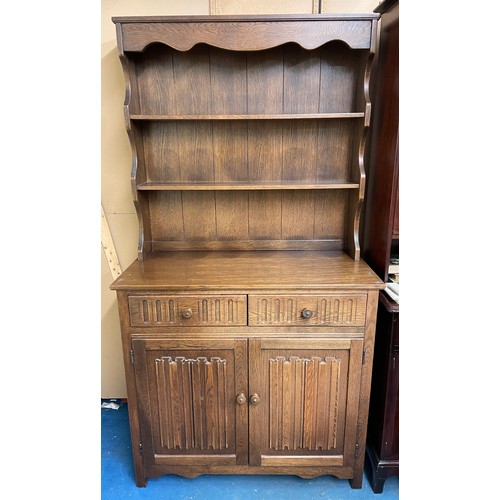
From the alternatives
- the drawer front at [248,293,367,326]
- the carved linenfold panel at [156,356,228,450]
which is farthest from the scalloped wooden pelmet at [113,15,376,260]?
the carved linenfold panel at [156,356,228,450]

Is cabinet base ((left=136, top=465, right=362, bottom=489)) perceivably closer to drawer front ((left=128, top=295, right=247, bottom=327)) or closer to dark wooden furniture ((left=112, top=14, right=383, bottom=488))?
dark wooden furniture ((left=112, top=14, right=383, bottom=488))

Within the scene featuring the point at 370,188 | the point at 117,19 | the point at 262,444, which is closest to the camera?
the point at 117,19

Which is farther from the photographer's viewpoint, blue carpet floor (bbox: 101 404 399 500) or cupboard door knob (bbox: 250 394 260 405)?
blue carpet floor (bbox: 101 404 399 500)

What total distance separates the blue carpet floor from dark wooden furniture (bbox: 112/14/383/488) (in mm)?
91

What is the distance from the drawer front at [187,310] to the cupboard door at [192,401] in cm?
8

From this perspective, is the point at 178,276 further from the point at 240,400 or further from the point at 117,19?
the point at 117,19

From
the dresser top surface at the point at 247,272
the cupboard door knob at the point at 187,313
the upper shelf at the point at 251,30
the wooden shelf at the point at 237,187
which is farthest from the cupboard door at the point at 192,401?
the upper shelf at the point at 251,30

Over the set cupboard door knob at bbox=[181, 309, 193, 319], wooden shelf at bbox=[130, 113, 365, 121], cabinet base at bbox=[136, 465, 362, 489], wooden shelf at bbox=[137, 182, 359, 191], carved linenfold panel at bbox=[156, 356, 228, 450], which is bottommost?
cabinet base at bbox=[136, 465, 362, 489]

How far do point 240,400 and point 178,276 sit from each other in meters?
0.57

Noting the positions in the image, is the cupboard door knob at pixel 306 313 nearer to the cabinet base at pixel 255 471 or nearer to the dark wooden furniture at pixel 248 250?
the dark wooden furniture at pixel 248 250

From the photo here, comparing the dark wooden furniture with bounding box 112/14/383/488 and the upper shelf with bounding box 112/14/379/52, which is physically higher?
the upper shelf with bounding box 112/14/379/52

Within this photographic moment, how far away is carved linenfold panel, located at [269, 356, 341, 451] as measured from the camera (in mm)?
1417

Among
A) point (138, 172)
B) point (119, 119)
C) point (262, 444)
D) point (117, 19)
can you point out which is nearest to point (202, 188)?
point (138, 172)

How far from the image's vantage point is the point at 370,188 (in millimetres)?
1676
